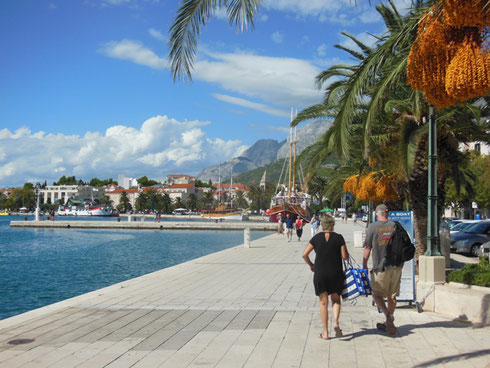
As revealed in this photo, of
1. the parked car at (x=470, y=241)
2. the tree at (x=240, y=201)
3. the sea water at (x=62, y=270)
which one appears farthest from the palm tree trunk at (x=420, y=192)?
the tree at (x=240, y=201)

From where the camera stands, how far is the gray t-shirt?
7188 millimetres

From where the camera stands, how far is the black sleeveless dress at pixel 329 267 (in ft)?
22.1

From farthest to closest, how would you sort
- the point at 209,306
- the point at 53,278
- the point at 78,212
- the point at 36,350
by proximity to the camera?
1. the point at 78,212
2. the point at 53,278
3. the point at 209,306
4. the point at 36,350

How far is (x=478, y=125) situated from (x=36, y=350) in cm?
1224

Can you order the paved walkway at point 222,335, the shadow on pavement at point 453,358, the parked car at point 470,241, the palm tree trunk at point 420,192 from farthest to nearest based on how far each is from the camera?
the parked car at point 470,241 → the palm tree trunk at point 420,192 → the paved walkway at point 222,335 → the shadow on pavement at point 453,358

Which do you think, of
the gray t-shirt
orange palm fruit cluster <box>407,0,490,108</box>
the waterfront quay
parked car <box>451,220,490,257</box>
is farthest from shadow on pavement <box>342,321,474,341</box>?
the waterfront quay

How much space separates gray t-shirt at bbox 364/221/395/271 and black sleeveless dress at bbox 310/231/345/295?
0.66m

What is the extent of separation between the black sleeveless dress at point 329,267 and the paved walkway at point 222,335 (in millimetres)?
730

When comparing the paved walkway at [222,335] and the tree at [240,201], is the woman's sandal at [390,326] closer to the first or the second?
the paved walkway at [222,335]

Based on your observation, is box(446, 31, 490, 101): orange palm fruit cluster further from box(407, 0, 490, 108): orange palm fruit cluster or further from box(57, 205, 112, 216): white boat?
box(57, 205, 112, 216): white boat

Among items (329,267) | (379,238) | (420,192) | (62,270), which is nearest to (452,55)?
(379,238)

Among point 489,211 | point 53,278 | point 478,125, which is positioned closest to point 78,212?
point 489,211

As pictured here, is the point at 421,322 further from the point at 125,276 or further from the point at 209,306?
the point at 125,276

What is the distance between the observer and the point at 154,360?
5.84 m
